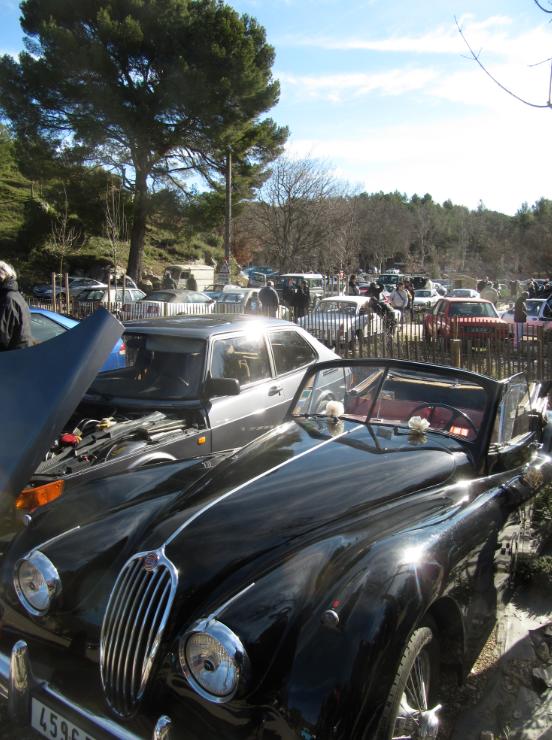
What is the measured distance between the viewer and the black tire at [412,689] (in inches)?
80.4

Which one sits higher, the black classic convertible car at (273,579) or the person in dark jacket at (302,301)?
the person in dark jacket at (302,301)

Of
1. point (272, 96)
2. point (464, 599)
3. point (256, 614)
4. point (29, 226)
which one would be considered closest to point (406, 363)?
point (464, 599)

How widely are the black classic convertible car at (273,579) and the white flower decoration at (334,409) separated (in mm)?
168

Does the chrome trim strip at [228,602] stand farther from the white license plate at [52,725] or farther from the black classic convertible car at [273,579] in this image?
the white license plate at [52,725]

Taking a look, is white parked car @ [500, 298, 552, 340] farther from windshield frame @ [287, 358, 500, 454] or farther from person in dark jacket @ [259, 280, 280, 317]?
windshield frame @ [287, 358, 500, 454]

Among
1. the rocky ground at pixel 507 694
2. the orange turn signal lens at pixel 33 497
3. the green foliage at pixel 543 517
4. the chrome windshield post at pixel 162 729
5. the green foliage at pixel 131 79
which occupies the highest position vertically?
the green foliage at pixel 131 79

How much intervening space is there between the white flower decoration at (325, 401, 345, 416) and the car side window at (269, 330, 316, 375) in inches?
94.5

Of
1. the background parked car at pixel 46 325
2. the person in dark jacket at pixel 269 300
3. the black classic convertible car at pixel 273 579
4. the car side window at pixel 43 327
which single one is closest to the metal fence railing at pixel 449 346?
the person in dark jacket at pixel 269 300

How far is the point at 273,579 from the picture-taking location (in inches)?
90.7

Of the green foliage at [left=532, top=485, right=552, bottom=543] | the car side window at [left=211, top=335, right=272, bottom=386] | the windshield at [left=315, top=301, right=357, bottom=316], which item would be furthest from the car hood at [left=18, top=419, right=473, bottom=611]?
the windshield at [left=315, top=301, right=357, bottom=316]

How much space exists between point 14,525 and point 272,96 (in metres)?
30.0

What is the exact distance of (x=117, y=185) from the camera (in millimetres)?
30906

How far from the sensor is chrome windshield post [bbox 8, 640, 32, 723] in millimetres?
2305

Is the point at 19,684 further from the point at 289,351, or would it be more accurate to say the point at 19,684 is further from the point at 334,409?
the point at 289,351
